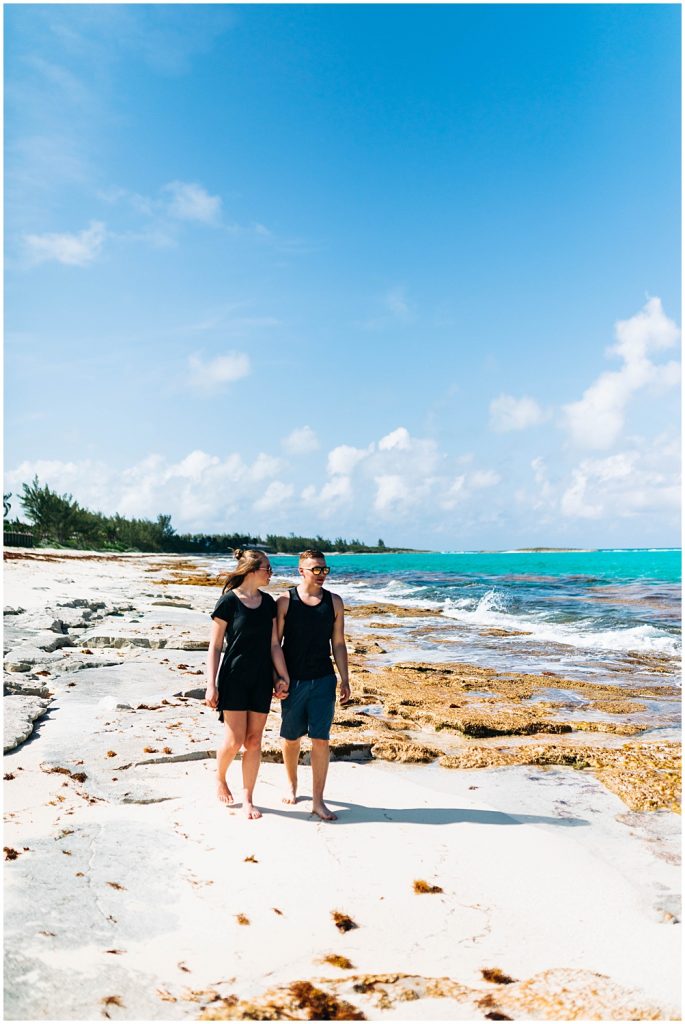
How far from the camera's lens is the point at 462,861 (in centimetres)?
460

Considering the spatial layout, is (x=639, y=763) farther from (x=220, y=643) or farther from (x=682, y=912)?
(x=220, y=643)

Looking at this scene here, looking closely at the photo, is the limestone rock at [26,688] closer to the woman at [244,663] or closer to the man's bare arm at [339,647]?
the woman at [244,663]

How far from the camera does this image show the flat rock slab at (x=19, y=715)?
254 inches

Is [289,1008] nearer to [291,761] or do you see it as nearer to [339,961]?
[339,961]

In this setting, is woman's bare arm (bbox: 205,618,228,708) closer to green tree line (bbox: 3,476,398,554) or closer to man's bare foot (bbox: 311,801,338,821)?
man's bare foot (bbox: 311,801,338,821)

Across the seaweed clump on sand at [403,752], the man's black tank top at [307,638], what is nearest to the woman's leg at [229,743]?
the man's black tank top at [307,638]

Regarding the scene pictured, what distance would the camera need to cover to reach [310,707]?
5465 mm

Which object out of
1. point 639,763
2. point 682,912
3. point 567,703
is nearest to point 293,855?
point 682,912

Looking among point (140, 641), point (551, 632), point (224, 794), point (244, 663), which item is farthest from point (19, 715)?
point (551, 632)

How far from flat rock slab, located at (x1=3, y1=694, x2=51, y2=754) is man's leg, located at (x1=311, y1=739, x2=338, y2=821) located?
2.87m

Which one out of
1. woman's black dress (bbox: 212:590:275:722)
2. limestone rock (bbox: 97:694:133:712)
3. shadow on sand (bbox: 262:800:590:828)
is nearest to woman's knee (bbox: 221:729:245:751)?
woman's black dress (bbox: 212:590:275:722)

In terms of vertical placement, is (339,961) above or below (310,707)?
below

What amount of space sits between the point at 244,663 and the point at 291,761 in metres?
0.92

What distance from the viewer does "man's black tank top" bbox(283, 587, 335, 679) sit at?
18.0 feet
